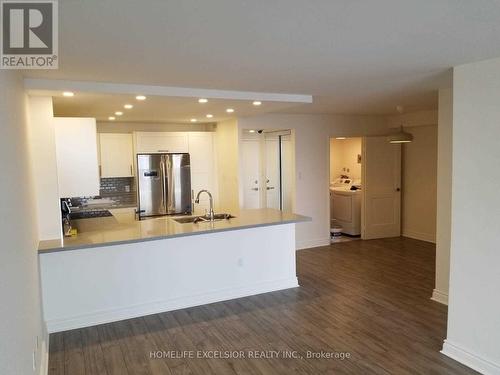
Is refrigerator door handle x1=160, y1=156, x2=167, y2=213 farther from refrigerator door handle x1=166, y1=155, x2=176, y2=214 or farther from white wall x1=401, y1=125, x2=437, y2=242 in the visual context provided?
white wall x1=401, y1=125, x2=437, y2=242

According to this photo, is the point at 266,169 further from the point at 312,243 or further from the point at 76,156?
the point at 76,156

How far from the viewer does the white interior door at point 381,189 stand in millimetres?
7102

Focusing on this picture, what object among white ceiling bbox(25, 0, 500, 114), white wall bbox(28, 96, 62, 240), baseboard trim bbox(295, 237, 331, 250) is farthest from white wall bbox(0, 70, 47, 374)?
baseboard trim bbox(295, 237, 331, 250)

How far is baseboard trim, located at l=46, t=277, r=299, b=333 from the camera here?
3.67 meters

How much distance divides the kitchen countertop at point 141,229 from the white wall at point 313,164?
1544mm

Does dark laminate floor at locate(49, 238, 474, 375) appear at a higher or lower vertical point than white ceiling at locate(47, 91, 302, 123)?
lower

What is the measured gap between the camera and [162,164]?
20.4 ft

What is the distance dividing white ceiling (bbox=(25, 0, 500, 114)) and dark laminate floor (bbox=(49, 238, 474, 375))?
2288 mm

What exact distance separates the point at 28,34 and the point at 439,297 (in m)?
4.36

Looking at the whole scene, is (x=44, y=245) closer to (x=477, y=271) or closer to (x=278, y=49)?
(x=278, y=49)

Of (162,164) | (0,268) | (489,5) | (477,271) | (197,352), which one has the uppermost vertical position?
(489,5)

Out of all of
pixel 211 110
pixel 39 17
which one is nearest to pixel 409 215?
pixel 211 110

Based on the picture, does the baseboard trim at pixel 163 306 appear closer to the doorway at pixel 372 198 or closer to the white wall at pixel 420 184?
the doorway at pixel 372 198

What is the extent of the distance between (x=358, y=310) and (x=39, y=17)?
3.67 metres
